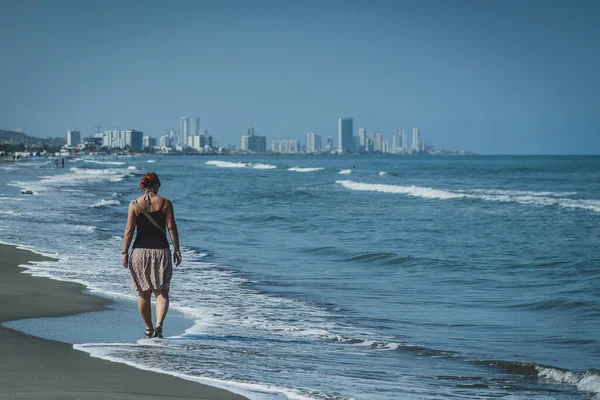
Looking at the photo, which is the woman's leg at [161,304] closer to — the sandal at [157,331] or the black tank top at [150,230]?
the sandal at [157,331]

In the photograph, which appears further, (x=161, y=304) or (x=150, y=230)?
(x=161, y=304)

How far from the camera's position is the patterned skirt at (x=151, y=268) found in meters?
7.50

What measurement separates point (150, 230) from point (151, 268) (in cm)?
37

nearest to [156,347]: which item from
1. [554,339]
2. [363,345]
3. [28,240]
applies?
[363,345]

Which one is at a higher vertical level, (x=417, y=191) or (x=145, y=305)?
(x=145, y=305)

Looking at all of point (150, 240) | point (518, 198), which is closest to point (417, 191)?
point (518, 198)

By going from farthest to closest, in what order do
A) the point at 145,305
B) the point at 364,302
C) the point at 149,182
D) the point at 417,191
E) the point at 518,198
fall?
the point at 417,191 → the point at 518,198 → the point at 364,302 → the point at 145,305 → the point at 149,182

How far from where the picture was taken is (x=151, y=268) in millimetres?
7508

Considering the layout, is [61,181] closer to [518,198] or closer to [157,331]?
[518,198]

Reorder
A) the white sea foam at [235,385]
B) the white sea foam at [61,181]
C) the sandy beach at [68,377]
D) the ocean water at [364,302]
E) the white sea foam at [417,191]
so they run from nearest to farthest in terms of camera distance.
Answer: the sandy beach at [68,377] → the white sea foam at [235,385] → the ocean water at [364,302] → the white sea foam at [417,191] → the white sea foam at [61,181]

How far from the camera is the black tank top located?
7469 mm

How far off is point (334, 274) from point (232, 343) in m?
6.16

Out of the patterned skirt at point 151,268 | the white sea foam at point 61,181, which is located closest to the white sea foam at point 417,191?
the white sea foam at point 61,181

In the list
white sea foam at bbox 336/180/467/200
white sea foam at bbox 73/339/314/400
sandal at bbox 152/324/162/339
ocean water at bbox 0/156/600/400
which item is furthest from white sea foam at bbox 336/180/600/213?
white sea foam at bbox 73/339/314/400
